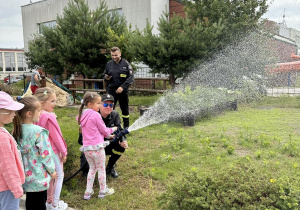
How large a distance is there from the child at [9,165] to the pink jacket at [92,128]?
985mm

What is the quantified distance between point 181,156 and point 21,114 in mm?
2739

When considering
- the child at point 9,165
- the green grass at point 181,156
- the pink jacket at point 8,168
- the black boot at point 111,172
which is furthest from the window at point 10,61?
the pink jacket at point 8,168

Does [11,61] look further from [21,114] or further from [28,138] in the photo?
[28,138]

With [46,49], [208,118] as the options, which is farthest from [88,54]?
[208,118]

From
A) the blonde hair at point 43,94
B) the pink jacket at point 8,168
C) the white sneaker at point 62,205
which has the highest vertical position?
the blonde hair at point 43,94

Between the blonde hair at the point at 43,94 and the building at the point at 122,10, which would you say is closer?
the blonde hair at the point at 43,94

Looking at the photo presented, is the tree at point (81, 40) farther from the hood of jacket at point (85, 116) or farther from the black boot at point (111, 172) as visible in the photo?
the hood of jacket at point (85, 116)

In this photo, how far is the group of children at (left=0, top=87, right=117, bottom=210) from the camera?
6.81 feet

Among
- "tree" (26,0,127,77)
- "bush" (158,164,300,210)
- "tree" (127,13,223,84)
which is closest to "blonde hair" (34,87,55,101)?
"bush" (158,164,300,210)

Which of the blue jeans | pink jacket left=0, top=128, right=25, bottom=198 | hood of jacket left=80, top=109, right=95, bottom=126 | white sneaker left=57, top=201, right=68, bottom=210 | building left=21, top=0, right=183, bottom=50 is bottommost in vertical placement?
white sneaker left=57, top=201, right=68, bottom=210

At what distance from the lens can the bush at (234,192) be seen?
80.2 inches

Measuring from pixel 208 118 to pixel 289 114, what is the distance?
8.22 feet

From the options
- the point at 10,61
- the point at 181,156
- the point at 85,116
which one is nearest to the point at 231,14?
the point at 181,156

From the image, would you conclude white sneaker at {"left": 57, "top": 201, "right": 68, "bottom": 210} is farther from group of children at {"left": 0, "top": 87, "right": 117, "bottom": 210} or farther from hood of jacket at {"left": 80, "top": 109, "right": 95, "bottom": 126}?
hood of jacket at {"left": 80, "top": 109, "right": 95, "bottom": 126}
